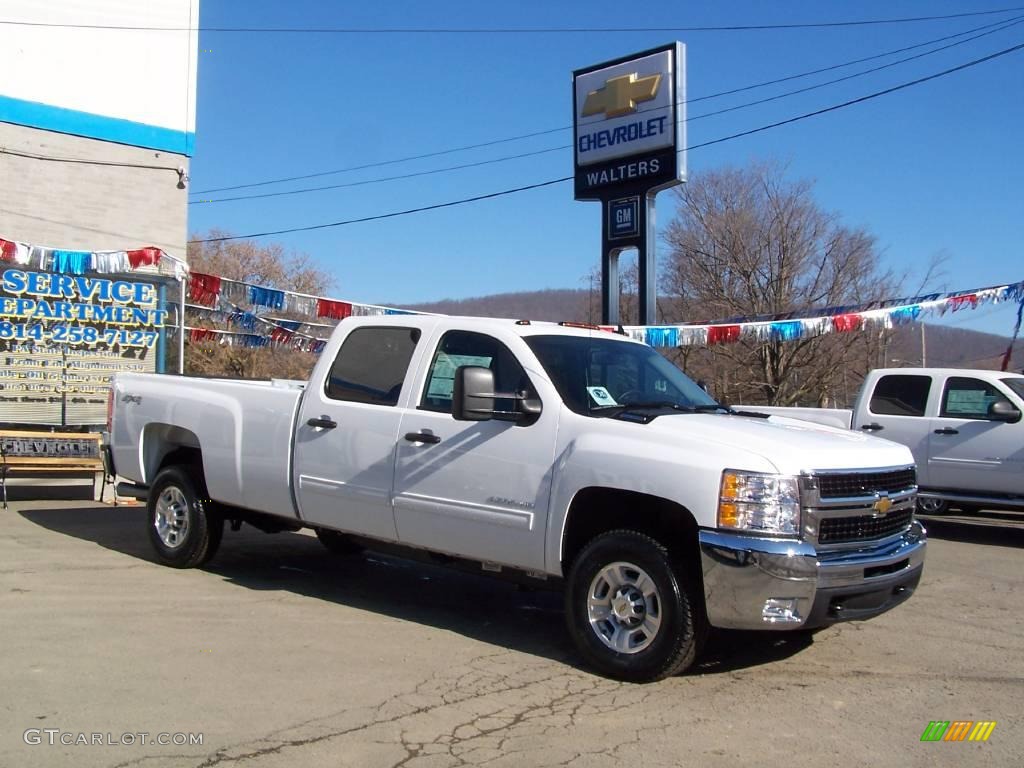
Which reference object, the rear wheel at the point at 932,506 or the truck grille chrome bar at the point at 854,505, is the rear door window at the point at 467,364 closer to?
the truck grille chrome bar at the point at 854,505

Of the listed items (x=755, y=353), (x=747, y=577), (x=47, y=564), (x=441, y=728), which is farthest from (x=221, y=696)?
(x=755, y=353)

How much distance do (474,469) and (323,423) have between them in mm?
1416

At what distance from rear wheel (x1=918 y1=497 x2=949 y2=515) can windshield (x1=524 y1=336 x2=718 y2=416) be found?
6312 millimetres

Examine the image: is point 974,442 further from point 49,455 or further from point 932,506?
point 49,455

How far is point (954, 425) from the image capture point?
11.4 m

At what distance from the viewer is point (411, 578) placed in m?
8.38

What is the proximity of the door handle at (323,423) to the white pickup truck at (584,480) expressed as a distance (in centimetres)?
1

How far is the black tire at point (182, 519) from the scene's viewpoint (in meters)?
8.08

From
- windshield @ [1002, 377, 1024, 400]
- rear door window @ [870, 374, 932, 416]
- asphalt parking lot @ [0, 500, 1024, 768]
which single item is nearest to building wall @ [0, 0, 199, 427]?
asphalt parking lot @ [0, 500, 1024, 768]

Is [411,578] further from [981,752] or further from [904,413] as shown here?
[904,413]

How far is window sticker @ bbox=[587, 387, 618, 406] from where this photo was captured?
6.06 meters

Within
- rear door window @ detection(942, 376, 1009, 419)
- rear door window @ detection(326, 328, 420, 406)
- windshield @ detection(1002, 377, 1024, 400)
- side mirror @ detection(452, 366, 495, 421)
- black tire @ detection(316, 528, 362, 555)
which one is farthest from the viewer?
rear door window @ detection(942, 376, 1009, 419)

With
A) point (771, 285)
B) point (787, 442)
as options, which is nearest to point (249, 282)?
point (771, 285)

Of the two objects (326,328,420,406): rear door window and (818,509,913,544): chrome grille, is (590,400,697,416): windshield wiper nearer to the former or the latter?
(818,509,913,544): chrome grille
